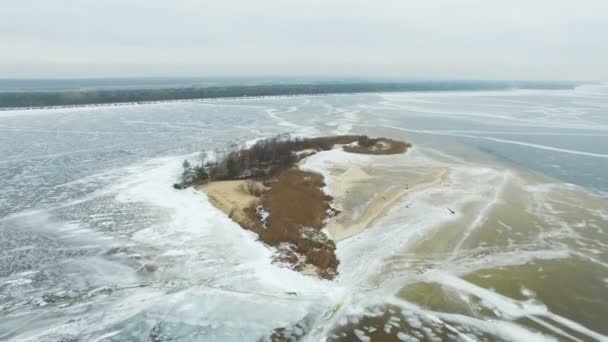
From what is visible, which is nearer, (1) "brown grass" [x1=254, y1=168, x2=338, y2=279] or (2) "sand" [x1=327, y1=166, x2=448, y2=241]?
(1) "brown grass" [x1=254, y1=168, x2=338, y2=279]

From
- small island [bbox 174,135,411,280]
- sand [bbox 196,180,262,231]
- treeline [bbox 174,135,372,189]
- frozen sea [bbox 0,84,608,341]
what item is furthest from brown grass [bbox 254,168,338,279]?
treeline [bbox 174,135,372,189]

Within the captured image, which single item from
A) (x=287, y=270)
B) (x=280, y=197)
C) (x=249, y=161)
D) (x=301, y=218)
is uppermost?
(x=249, y=161)

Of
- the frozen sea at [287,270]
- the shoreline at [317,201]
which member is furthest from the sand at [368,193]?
the frozen sea at [287,270]

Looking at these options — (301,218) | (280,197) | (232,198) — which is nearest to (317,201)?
(280,197)

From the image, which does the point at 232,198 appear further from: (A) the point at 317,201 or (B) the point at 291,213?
(A) the point at 317,201

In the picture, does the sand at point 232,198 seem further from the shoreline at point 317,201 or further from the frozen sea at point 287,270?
the frozen sea at point 287,270

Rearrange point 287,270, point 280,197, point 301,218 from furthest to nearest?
point 280,197 < point 301,218 < point 287,270

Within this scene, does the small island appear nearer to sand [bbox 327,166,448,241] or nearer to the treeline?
the treeline
